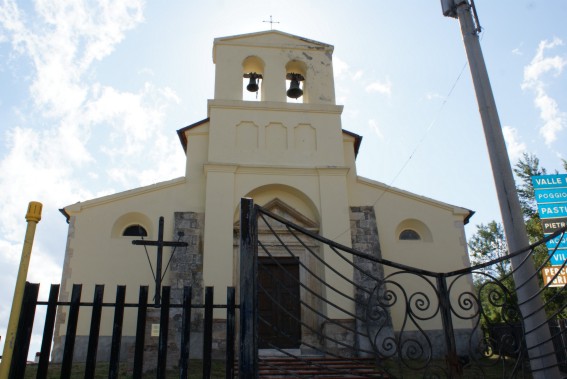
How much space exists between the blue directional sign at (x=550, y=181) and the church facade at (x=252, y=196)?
4590mm

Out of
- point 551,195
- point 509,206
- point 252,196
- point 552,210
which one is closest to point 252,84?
point 252,196

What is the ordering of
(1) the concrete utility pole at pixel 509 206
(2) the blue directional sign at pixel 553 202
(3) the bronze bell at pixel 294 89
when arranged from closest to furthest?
(1) the concrete utility pole at pixel 509 206, (2) the blue directional sign at pixel 553 202, (3) the bronze bell at pixel 294 89

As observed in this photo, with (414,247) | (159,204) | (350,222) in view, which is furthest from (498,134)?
(159,204)

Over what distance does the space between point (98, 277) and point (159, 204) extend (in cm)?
258

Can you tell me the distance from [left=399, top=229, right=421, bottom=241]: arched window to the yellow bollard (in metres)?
11.9

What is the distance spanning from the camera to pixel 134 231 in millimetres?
13594

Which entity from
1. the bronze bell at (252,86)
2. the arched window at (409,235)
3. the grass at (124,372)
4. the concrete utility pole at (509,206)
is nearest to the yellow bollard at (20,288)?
the concrete utility pole at (509,206)

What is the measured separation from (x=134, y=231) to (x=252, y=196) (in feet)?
11.8

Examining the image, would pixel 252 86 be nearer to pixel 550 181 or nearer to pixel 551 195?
pixel 550 181

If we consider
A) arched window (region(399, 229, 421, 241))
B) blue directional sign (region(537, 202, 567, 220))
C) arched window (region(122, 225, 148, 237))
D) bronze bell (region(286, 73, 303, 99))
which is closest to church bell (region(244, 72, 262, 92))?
bronze bell (region(286, 73, 303, 99))

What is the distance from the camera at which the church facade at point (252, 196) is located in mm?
12531

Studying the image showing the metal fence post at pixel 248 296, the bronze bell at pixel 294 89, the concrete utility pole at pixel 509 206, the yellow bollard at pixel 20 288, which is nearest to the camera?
A: the metal fence post at pixel 248 296

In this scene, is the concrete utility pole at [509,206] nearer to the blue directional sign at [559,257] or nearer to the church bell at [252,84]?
the blue directional sign at [559,257]

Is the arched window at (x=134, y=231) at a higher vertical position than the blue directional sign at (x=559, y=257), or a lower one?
higher
